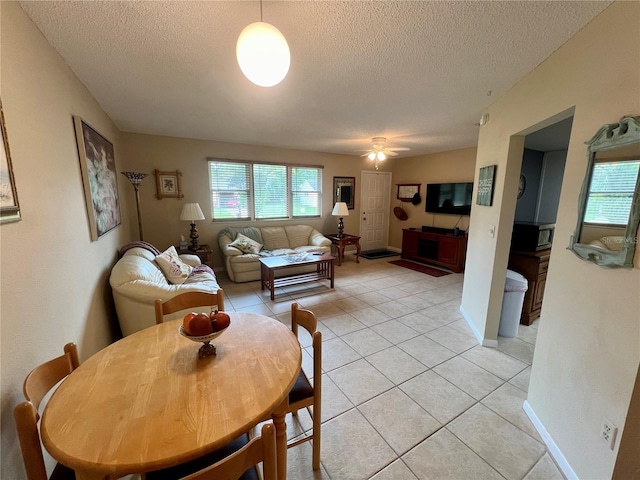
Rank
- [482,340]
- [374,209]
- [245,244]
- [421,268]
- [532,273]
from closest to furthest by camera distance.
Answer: [482,340]
[532,273]
[245,244]
[421,268]
[374,209]

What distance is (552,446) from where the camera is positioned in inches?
→ 59.2

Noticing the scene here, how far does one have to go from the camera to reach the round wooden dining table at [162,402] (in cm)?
74

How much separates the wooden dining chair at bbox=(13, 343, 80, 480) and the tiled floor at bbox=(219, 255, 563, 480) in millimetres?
1071

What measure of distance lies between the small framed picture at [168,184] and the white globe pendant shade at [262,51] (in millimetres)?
3728

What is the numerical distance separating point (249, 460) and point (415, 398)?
1.61 meters

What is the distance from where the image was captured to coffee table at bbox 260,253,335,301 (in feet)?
12.1

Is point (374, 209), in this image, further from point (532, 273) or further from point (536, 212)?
point (532, 273)

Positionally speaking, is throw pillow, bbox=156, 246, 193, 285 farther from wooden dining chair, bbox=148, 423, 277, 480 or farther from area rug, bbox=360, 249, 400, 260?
area rug, bbox=360, 249, 400, 260

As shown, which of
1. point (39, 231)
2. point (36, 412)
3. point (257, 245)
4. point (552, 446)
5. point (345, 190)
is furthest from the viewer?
point (345, 190)

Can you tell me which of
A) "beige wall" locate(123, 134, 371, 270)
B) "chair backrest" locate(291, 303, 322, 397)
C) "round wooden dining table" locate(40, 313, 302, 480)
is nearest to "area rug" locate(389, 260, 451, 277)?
"beige wall" locate(123, 134, 371, 270)

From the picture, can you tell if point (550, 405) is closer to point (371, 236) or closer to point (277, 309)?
point (277, 309)

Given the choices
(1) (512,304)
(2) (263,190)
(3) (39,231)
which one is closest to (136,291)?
(3) (39,231)

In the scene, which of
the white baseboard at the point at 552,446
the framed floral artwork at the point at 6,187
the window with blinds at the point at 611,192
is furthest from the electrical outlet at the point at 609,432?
the framed floral artwork at the point at 6,187

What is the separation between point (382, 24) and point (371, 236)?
5536 millimetres
